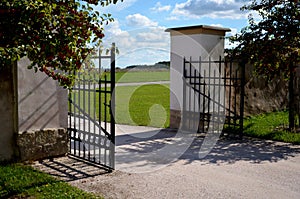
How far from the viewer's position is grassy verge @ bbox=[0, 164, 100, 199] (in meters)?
4.45

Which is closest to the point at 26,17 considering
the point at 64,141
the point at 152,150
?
the point at 64,141

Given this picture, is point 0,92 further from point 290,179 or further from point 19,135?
point 290,179

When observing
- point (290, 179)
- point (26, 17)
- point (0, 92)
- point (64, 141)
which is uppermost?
point (26, 17)

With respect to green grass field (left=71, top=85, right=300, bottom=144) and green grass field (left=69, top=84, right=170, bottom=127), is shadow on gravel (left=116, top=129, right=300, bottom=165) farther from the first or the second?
green grass field (left=69, top=84, right=170, bottom=127)

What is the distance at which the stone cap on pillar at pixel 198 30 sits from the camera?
28.3ft

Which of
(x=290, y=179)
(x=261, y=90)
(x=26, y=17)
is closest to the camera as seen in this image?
(x=26, y=17)

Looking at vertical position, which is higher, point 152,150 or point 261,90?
point 261,90

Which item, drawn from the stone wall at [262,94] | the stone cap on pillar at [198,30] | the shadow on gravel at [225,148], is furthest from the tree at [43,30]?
the stone wall at [262,94]

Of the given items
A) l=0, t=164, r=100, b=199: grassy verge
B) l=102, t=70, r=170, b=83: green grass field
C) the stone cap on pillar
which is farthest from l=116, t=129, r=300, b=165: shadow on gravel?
l=102, t=70, r=170, b=83: green grass field

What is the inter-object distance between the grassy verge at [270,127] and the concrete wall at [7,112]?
5.71m

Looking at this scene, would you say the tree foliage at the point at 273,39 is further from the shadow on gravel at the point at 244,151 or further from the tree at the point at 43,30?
the tree at the point at 43,30

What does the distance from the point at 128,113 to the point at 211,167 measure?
7.42m

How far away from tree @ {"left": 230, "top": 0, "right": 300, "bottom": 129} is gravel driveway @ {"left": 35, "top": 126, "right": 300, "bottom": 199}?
2.12 metres

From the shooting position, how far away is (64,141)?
640 cm
